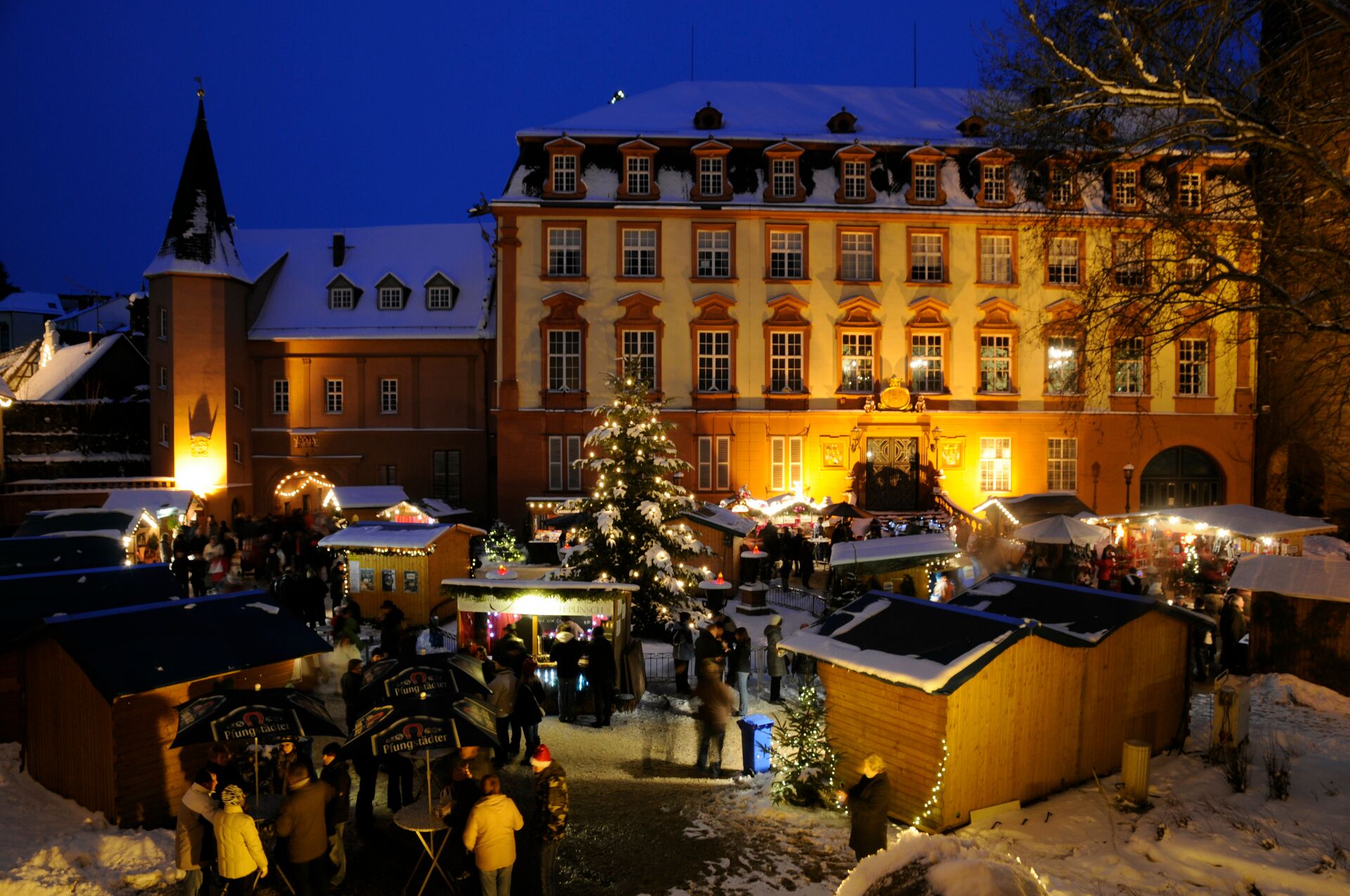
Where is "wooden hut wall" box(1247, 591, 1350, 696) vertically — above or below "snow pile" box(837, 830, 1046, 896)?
below

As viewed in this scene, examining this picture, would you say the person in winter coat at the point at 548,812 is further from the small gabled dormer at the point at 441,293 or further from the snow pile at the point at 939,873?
the small gabled dormer at the point at 441,293

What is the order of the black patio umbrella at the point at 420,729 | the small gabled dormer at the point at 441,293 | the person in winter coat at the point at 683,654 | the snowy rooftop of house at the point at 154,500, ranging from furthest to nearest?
the small gabled dormer at the point at 441,293 < the snowy rooftop of house at the point at 154,500 < the person in winter coat at the point at 683,654 < the black patio umbrella at the point at 420,729

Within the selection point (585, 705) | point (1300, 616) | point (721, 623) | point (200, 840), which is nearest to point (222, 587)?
point (585, 705)

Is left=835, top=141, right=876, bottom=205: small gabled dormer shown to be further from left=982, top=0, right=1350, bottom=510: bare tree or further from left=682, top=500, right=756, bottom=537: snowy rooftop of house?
left=982, top=0, right=1350, bottom=510: bare tree

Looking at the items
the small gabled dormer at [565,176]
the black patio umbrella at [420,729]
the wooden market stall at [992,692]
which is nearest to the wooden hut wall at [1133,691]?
the wooden market stall at [992,692]

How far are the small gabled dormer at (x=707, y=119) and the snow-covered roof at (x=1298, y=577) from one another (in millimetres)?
23986

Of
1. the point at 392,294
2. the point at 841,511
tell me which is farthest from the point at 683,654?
the point at 392,294

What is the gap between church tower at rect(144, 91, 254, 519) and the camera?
33.5 m

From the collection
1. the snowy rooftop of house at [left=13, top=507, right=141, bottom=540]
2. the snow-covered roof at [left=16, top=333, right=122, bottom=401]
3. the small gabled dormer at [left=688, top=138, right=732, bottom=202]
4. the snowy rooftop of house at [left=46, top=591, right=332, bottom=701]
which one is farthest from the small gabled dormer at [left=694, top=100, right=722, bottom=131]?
the snow-covered roof at [left=16, top=333, right=122, bottom=401]

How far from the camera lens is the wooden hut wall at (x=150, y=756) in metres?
9.02

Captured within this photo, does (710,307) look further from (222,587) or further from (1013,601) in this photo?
(1013,601)

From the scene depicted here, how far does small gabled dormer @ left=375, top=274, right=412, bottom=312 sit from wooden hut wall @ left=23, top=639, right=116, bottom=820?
1145 inches

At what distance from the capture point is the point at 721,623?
43.3 ft

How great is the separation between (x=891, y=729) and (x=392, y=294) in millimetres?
33059
